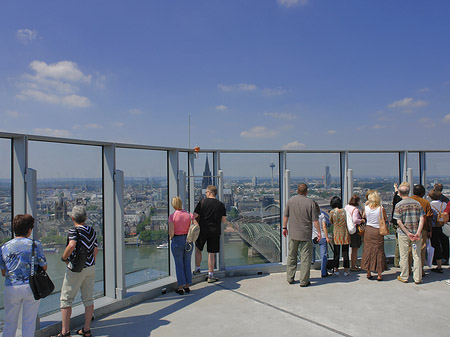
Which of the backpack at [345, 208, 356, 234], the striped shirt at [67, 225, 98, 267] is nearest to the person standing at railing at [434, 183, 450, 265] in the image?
the backpack at [345, 208, 356, 234]

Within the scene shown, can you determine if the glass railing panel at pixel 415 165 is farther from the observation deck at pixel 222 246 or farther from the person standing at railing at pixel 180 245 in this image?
the person standing at railing at pixel 180 245

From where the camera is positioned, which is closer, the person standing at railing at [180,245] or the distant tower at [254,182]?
the person standing at railing at [180,245]

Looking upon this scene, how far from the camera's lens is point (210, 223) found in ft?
18.8

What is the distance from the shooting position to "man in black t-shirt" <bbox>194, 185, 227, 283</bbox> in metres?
5.71

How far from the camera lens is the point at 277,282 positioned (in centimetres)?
573

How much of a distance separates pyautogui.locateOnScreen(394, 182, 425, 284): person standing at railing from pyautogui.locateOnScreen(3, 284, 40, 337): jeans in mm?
5232

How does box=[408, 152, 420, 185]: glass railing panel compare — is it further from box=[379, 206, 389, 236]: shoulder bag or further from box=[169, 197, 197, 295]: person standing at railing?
box=[169, 197, 197, 295]: person standing at railing

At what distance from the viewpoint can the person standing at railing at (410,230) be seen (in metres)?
5.46

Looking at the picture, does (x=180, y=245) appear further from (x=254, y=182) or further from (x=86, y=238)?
(x=254, y=182)

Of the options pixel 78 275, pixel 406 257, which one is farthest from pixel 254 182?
pixel 78 275

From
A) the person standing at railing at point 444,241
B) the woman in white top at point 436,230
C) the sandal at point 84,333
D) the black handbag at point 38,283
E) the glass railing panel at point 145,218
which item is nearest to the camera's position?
the black handbag at point 38,283

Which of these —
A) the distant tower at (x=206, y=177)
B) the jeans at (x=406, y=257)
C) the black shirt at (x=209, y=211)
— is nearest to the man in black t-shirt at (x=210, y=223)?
the black shirt at (x=209, y=211)

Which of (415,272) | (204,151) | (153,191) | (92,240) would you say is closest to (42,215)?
(92,240)

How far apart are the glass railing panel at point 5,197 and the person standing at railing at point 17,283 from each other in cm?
53
